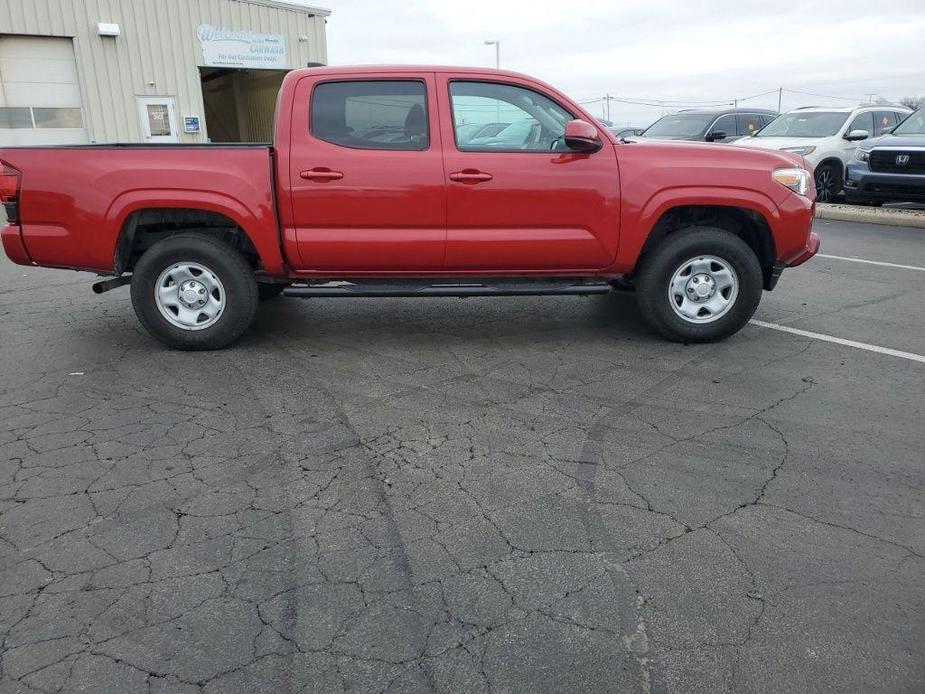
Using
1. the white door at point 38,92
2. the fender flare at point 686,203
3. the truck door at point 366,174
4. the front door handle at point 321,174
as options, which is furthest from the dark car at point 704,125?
the white door at point 38,92

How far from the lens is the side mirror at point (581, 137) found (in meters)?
5.11

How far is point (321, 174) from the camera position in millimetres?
5199

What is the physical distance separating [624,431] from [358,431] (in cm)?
146

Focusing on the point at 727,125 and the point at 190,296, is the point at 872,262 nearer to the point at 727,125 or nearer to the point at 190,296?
the point at 190,296

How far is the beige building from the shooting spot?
18.5 meters

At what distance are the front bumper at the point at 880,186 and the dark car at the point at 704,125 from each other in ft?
9.59

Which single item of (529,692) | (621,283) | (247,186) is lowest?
(529,692)

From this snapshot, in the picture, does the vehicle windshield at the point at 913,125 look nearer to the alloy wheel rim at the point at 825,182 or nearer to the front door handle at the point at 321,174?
the alloy wheel rim at the point at 825,182

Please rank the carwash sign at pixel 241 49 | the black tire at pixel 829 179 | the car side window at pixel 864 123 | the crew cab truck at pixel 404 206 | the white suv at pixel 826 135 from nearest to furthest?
1. the crew cab truck at pixel 404 206
2. the white suv at pixel 826 135
3. the black tire at pixel 829 179
4. the car side window at pixel 864 123
5. the carwash sign at pixel 241 49

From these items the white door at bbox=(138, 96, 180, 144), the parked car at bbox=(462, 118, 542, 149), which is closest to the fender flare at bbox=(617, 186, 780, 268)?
the parked car at bbox=(462, 118, 542, 149)

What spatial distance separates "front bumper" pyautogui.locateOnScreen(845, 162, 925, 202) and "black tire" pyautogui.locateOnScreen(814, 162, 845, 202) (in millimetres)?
1172

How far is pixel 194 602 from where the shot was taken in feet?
8.84

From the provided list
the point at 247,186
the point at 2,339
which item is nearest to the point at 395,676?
the point at 247,186

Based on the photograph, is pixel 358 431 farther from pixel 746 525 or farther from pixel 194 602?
pixel 746 525
